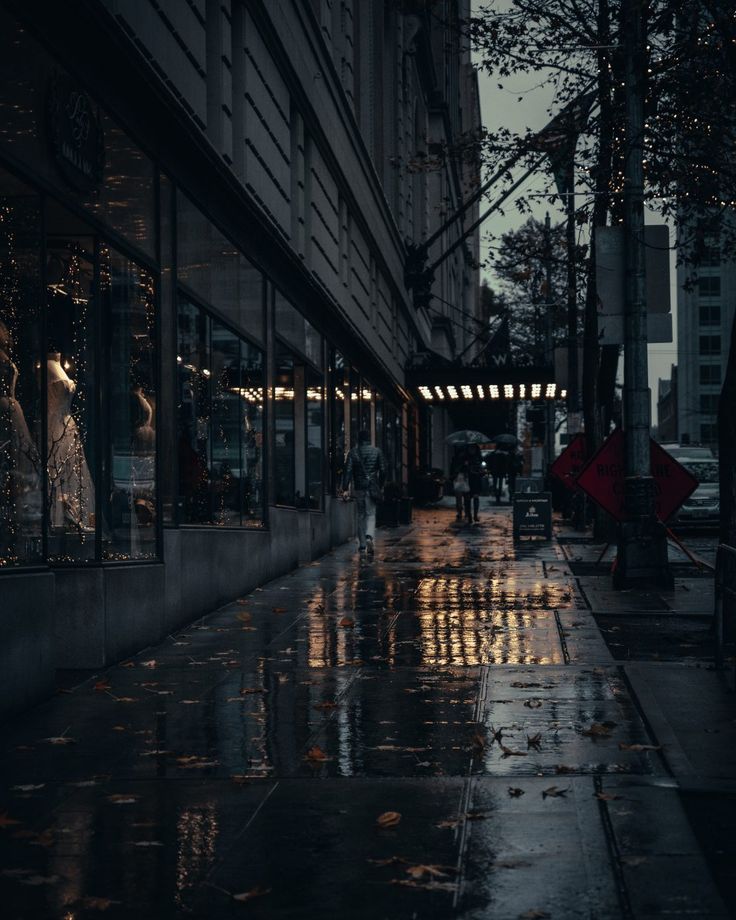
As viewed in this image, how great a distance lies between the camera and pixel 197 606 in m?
14.5

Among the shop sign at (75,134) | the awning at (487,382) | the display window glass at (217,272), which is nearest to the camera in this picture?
the shop sign at (75,134)

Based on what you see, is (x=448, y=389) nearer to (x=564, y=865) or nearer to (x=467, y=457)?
(x=467, y=457)

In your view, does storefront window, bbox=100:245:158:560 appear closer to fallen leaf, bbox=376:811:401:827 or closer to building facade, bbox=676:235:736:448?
fallen leaf, bbox=376:811:401:827

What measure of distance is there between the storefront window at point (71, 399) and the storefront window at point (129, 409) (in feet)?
1.03

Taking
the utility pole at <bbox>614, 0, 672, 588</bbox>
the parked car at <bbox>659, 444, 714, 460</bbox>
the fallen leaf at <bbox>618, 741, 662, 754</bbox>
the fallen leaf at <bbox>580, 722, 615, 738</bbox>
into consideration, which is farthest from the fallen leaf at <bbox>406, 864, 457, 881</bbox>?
the parked car at <bbox>659, 444, 714, 460</bbox>

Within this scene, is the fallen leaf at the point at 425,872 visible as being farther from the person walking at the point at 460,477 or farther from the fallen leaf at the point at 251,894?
the person walking at the point at 460,477

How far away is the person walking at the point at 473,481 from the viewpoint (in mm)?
37688

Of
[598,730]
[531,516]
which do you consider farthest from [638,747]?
[531,516]

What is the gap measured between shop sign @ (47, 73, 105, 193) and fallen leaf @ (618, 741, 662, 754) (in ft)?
19.0

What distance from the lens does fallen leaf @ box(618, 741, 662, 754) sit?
7.69 metres

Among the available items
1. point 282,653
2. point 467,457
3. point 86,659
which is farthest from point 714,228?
point 467,457

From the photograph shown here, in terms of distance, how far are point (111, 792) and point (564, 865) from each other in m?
2.37

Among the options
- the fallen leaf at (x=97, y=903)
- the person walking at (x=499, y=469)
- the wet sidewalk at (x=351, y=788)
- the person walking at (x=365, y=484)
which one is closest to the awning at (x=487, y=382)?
the person walking at (x=499, y=469)

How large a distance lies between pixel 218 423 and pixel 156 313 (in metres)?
3.16
